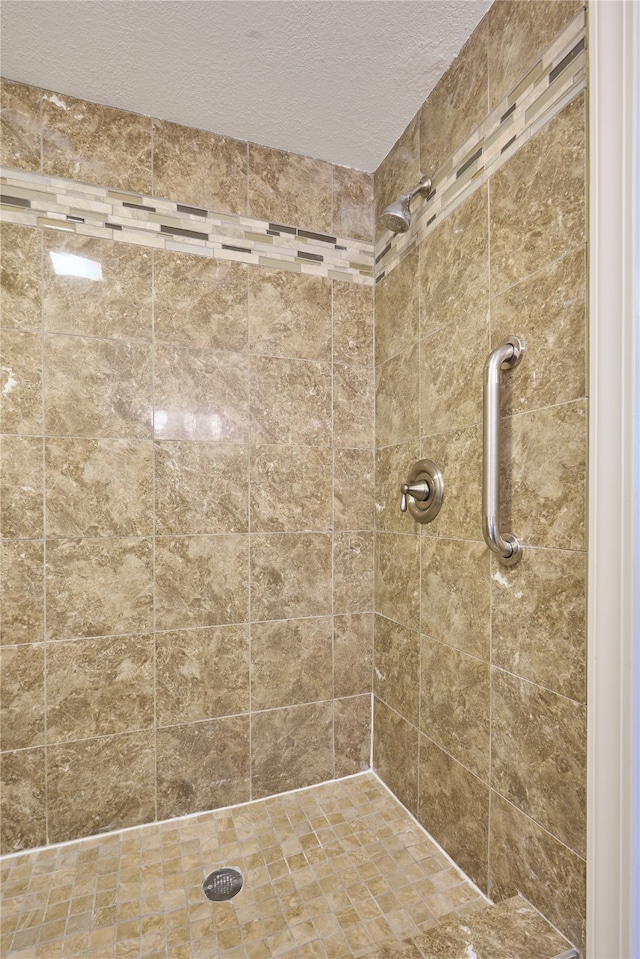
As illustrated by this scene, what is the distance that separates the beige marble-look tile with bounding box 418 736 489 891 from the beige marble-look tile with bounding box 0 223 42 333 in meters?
1.70

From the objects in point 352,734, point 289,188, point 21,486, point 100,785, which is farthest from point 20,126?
point 352,734

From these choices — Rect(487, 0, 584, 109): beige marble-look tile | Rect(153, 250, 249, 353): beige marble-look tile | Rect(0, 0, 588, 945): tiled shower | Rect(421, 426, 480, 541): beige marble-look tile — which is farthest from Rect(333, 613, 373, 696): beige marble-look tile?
Rect(487, 0, 584, 109): beige marble-look tile

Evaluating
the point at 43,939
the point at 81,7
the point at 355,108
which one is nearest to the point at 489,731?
the point at 43,939

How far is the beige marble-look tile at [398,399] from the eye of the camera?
1457 mm

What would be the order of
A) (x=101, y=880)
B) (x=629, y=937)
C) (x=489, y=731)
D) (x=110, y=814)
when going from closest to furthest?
(x=629, y=937)
(x=489, y=731)
(x=101, y=880)
(x=110, y=814)

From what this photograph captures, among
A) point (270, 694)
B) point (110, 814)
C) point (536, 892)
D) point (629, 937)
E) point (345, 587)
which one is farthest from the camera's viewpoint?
point (345, 587)

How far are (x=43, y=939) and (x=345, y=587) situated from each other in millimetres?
1156

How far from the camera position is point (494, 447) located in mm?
1009

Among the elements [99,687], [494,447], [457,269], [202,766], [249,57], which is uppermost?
[249,57]

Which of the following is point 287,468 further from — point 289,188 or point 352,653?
point 289,188

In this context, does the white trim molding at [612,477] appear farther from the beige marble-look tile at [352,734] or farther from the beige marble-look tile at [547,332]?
the beige marble-look tile at [352,734]

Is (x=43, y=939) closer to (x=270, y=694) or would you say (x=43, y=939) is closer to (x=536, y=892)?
(x=270, y=694)

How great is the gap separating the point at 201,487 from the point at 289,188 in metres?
1.09

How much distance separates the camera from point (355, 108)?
55.9 inches
